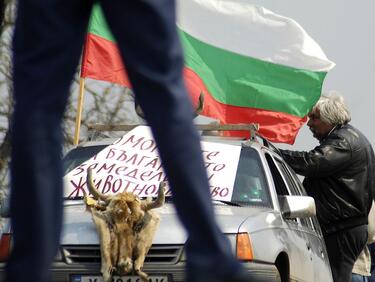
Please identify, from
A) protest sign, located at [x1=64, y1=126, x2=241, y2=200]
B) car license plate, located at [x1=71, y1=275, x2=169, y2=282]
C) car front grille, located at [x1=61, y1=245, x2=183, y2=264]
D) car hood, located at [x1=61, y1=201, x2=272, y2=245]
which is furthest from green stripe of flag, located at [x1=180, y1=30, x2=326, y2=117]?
car license plate, located at [x1=71, y1=275, x2=169, y2=282]

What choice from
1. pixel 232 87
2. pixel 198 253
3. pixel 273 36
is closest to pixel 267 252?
pixel 198 253

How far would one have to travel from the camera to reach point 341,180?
38.1ft

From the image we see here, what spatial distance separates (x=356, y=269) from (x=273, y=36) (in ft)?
15.4

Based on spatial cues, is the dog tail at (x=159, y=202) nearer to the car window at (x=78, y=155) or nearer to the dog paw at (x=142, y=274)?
the dog paw at (x=142, y=274)

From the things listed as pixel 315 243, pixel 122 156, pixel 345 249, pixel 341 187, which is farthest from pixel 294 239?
pixel 341 187

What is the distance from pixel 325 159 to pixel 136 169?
2.81 metres

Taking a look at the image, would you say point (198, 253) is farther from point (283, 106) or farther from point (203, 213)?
point (283, 106)

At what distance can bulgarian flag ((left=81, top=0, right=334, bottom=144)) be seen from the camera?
1452 centimetres

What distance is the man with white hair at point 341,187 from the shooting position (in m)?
11.4

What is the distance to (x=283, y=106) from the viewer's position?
573 inches

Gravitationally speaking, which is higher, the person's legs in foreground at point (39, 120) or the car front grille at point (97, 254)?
the person's legs in foreground at point (39, 120)

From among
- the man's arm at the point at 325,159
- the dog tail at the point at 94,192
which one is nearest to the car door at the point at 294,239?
the man's arm at the point at 325,159

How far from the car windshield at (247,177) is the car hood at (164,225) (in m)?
0.32

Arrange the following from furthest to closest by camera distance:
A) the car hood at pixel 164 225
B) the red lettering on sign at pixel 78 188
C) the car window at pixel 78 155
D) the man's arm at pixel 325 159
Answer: the man's arm at pixel 325 159, the car window at pixel 78 155, the red lettering on sign at pixel 78 188, the car hood at pixel 164 225
